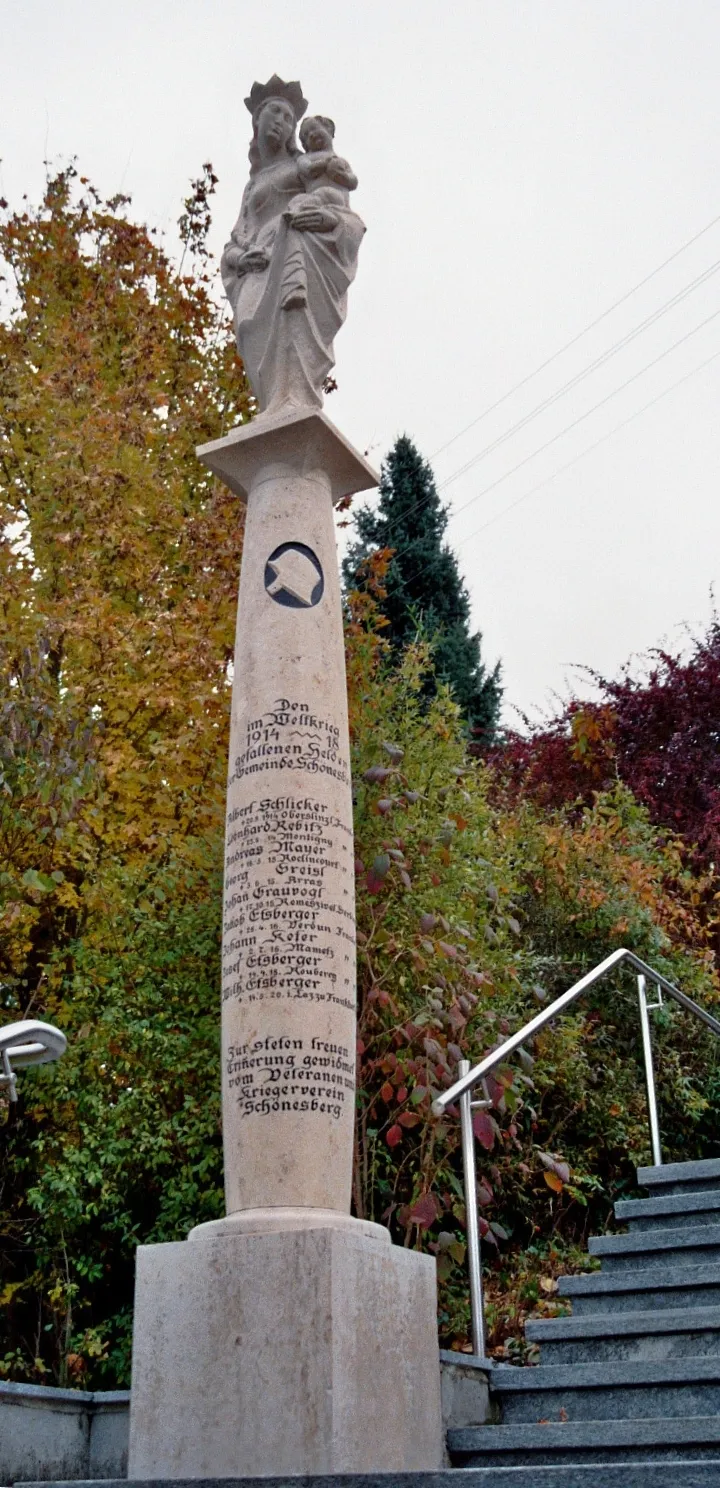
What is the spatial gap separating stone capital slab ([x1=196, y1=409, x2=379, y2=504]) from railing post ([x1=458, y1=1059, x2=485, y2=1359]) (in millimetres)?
2482

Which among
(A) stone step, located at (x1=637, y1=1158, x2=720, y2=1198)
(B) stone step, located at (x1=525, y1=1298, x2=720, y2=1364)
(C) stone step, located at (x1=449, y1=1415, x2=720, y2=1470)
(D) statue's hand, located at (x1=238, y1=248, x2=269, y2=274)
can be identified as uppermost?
(D) statue's hand, located at (x1=238, y1=248, x2=269, y2=274)

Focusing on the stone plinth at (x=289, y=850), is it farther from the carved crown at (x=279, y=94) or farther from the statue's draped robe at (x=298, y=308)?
the carved crown at (x=279, y=94)

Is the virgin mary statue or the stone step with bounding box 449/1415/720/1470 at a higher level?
the virgin mary statue

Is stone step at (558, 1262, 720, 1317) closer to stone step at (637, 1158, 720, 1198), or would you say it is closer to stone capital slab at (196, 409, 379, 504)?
stone step at (637, 1158, 720, 1198)

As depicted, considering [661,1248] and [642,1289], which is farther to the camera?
[661,1248]

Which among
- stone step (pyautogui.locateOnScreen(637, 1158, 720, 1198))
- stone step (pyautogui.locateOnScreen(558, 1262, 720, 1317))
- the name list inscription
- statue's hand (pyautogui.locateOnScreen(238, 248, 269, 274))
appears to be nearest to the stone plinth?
the name list inscription

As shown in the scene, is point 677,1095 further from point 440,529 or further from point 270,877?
point 440,529

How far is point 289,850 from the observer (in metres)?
5.14

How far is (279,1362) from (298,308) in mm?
3846

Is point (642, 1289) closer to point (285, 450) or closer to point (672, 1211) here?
point (672, 1211)

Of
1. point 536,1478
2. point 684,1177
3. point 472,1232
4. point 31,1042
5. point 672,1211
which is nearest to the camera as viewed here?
point 31,1042

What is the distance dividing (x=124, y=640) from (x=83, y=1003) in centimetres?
231

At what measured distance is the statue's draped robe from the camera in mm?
6016

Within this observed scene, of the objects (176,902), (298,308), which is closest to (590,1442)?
(298,308)
